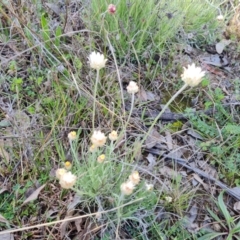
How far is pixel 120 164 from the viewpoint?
137 centimetres

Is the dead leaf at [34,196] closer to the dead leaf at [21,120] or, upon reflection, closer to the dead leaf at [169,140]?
the dead leaf at [21,120]

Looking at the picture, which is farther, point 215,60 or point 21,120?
point 215,60

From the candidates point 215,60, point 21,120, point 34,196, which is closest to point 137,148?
point 34,196

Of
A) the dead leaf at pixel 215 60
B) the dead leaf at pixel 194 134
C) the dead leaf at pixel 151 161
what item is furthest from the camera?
the dead leaf at pixel 215 60

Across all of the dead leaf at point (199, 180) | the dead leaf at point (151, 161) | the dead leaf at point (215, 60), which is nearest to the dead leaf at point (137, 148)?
the dead leaf at point (151, 161)

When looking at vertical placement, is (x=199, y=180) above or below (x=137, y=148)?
below

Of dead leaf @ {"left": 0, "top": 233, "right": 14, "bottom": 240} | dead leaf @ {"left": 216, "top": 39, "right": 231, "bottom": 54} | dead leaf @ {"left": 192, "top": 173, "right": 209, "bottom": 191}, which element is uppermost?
dead leaf @ {"left": 216, "top": 39, "right": 231, "bottom": 54}

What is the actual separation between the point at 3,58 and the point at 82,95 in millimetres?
382

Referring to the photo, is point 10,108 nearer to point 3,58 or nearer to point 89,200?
point 3,58

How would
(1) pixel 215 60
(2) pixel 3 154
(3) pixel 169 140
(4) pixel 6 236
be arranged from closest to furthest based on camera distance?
(4) pixel 6 236, (2) pixel 3 154, (3) pixel 169 140, (1) pixel 215 60

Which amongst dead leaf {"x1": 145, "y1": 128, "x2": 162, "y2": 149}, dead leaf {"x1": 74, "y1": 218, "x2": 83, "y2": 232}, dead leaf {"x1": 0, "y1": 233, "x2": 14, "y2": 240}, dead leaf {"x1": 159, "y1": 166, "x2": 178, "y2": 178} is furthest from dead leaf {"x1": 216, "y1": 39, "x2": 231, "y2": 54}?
dead leaf {"x1": 0, "y1": 233, "x2": 14, "y2": 240}

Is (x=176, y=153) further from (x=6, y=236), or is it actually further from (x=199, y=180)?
(x=6, y=236)

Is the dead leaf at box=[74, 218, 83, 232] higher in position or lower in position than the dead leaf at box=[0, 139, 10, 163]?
lower

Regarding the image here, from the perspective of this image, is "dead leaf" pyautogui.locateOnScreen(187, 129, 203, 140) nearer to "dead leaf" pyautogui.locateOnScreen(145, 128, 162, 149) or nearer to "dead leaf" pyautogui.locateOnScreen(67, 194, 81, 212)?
"dead leaf" pyautogui.locateOnScreen(145, 128, 162, 149)
